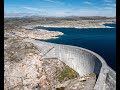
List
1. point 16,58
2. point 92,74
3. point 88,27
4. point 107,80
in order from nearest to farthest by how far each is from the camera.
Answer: point 107,80 < point 92,74 < point 16,58 < point 88,27

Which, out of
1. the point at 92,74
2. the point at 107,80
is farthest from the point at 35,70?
the point at 107,80

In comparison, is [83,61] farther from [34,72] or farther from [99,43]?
[99,43]

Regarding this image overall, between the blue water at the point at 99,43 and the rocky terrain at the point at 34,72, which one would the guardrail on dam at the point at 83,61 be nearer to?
the rocky terrain at the point at 34,72

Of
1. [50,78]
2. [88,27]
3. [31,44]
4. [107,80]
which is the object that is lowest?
[50,78]

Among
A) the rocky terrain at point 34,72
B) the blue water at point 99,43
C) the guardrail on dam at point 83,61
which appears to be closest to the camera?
the guardrail on dam at point 83,61

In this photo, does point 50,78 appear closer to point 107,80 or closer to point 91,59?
point 91,59

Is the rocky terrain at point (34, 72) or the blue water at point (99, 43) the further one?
the blue water at point (99, 43)

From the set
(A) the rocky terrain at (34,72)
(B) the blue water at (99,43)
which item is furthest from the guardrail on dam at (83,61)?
(B) the blue water at (99,43)

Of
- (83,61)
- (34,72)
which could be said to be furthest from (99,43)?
(83,61)

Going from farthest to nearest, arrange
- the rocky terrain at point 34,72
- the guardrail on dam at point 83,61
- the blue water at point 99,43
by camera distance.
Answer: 1. the blue water at point 99,43
2. the rocky terrain at point 34,72
3. the guardrail on dam at point 83,61
